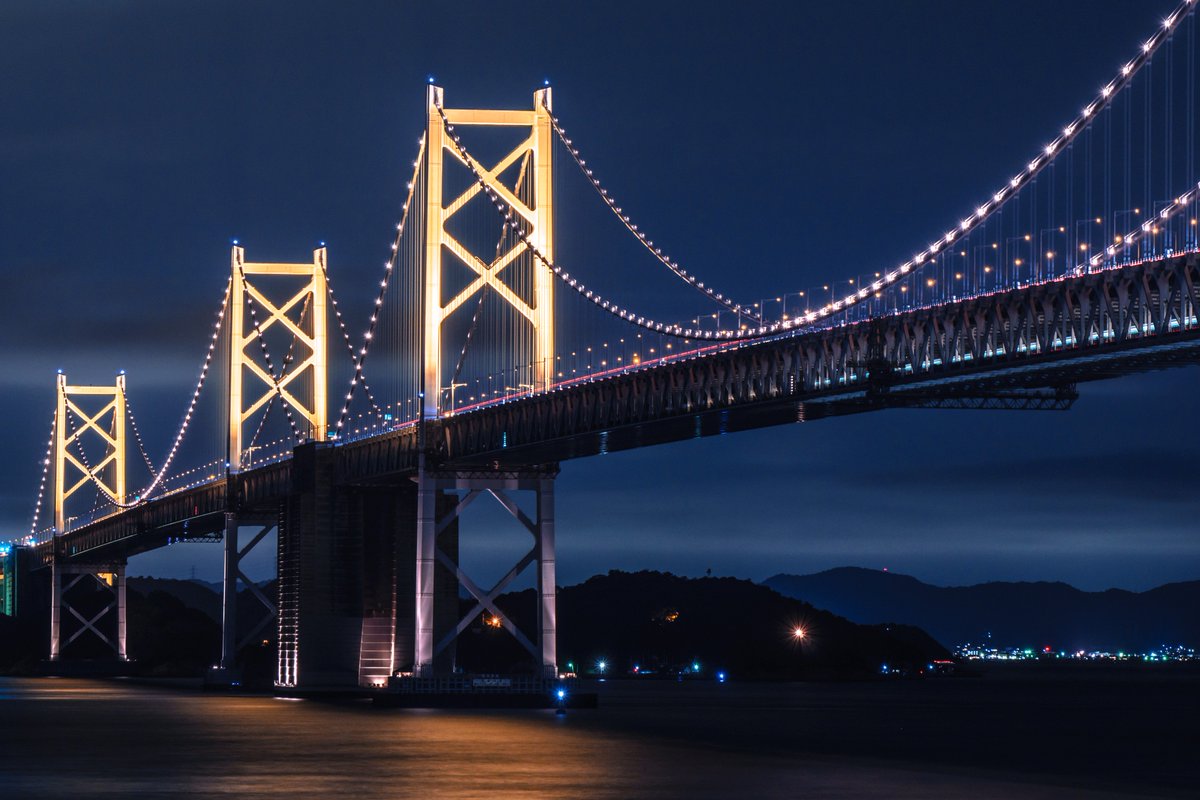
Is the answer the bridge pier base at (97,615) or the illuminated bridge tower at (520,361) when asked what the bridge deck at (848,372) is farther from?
the bridge pier base at (97,615)

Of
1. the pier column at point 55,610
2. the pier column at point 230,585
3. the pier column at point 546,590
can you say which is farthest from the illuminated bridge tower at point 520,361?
the pier column at point 55,610

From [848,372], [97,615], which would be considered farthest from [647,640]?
[848,372]

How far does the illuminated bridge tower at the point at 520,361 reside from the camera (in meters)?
62.1

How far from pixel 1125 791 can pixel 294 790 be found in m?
11.8

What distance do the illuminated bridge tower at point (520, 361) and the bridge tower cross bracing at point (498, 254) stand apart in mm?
28

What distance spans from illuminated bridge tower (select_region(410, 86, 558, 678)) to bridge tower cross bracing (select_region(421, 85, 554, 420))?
0.03 meters

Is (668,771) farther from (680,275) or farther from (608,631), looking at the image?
(608,631)

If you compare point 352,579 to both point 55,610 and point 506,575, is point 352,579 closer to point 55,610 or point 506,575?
point 506,575

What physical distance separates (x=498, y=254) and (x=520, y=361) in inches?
133

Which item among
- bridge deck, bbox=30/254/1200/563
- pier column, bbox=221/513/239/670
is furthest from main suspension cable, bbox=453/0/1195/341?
pier column, bbox=221/513/239/670

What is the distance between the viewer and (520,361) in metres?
63.0

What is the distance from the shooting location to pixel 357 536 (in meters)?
73.4

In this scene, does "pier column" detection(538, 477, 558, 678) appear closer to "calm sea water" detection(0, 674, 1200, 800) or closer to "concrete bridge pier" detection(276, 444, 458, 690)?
"calm sea water" detection(0, 674, 1200, 800)

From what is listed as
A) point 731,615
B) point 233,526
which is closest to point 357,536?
point 233,526
